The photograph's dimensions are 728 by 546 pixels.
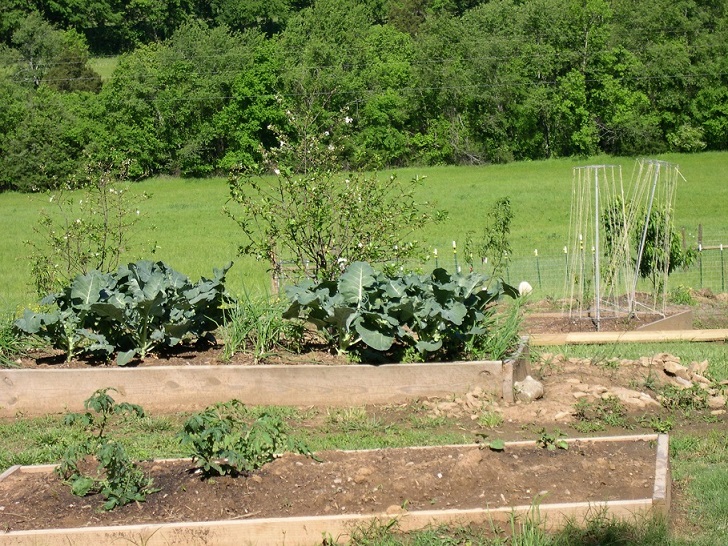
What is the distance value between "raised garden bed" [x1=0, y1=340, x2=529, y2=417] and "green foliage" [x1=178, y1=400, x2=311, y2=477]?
6.52 feet

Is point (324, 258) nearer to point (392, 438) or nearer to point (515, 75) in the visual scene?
point (392, 438)

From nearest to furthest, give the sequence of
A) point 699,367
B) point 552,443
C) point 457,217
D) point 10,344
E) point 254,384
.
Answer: point 552,443 < point 254,384 < point 699,367 < point 10,344 < point 457,217

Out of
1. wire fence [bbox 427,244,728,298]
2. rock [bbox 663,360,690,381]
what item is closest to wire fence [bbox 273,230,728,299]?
wire fence [bbox 427,244,728,298]

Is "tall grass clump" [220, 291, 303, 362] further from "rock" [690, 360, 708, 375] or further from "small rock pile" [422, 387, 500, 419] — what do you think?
"rock" [690, 360, 708, 375]

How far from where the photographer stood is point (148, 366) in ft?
27.2

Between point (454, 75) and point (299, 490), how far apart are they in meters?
53.3

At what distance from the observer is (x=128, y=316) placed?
8367 mm

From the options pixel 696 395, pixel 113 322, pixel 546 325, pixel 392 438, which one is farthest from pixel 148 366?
pixel 546 325

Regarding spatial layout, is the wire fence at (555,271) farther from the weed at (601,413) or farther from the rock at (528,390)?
the weed at (601,413)

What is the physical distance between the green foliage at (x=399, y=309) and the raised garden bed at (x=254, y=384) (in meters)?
0.25

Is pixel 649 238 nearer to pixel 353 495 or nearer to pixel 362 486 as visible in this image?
pixel 362 486

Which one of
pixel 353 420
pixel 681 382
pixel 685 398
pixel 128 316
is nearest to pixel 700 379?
pixel 681 382

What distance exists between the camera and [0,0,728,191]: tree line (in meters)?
53.5

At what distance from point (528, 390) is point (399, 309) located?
1.14m
